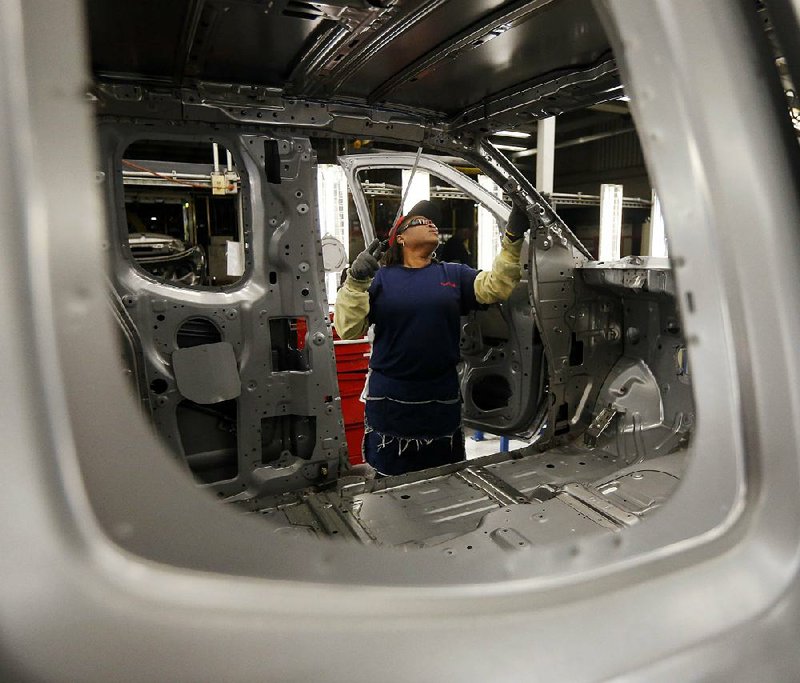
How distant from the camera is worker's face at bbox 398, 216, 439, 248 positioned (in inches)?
125

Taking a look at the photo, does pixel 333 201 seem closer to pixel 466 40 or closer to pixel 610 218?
pixel 466 40

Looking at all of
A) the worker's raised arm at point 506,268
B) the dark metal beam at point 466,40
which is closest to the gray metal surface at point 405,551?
the dark metal beam at point 466,40

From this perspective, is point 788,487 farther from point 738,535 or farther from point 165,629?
point 165,629

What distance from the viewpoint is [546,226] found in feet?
11.0

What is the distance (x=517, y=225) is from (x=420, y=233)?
23.6 inches

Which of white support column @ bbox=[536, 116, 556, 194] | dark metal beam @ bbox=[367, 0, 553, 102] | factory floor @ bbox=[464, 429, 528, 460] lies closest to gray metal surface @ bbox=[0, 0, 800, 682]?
dark metal beam @ bbox=[367, 0, 553, 102]

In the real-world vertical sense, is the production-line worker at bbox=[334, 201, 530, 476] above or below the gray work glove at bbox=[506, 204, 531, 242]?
below

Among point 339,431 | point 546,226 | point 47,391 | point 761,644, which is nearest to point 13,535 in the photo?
point 47,391

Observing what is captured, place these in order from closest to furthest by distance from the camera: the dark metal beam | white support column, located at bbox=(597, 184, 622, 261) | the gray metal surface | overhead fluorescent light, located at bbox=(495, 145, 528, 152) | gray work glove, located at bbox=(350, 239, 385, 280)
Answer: the gray metal surface → the dark metal beam → gray work glove, located at bbox=(350, 239, 385, 280) → white support column, located at bbox=(597, 184, 622, 261) → overhead fluorescent light, located at bbox=(495, 145, 528, 152)

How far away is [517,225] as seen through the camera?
3189mm

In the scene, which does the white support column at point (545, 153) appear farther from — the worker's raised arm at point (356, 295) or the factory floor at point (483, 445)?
the worker's raised arm at point (356, 295)

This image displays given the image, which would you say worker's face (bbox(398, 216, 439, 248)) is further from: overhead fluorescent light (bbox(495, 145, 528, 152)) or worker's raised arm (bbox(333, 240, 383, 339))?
overhead fluorescent light (bbox(495, 145, 528, 152))

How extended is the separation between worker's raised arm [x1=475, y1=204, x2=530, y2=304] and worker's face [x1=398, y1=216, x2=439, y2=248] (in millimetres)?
383

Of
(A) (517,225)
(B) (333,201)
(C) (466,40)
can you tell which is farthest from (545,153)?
(C) (466,40)
